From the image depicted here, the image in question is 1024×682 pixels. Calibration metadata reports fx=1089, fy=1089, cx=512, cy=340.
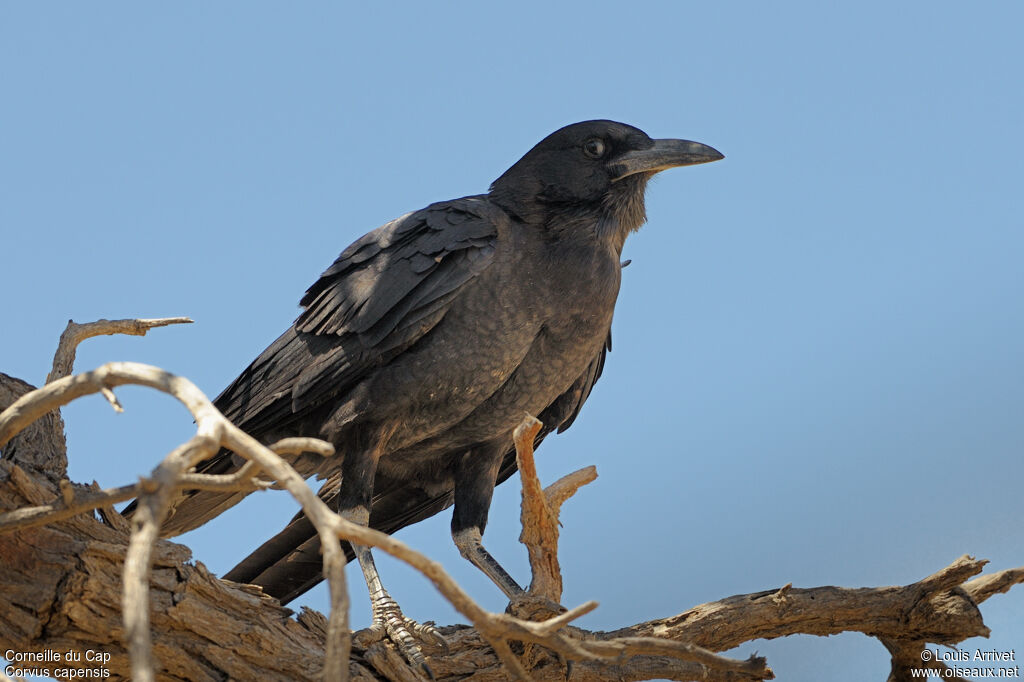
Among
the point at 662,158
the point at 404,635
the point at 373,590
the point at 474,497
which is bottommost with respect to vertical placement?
the point at 404,635

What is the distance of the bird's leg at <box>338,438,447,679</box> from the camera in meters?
3.91

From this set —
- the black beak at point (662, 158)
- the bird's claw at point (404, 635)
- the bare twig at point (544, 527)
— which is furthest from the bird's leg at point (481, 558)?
the black beak at point (662, 158)

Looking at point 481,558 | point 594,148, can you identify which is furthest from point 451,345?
point 594,148

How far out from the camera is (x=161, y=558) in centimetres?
356

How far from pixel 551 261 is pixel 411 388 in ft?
2.72

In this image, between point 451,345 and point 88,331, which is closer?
point 88,331

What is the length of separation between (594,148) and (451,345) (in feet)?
4.02

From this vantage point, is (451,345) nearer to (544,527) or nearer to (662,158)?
(544,527)

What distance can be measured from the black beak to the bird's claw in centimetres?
216

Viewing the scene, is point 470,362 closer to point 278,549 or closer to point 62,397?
point 278,549

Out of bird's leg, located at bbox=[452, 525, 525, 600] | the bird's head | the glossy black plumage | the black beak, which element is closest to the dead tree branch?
bird's leg, located at bbox=[452, 525, 525, 600]

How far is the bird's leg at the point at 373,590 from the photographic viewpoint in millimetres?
3908

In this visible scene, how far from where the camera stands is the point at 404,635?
3939 millimetres

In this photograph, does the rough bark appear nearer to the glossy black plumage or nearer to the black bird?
the black bird
